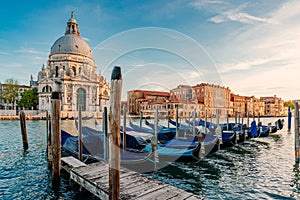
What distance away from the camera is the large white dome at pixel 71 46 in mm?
36500

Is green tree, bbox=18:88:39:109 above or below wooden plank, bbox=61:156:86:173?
above

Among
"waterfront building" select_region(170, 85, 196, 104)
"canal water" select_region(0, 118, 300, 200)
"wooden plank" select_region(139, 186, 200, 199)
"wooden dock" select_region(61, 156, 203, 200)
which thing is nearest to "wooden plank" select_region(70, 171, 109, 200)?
"wooden dock" select_region(61, 156, 203, 200)

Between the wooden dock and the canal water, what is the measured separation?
0.39 metres

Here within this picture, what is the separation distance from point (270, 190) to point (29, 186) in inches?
167

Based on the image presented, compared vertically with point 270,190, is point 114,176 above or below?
above

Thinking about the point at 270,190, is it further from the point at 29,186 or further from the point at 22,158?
the point at 22,158

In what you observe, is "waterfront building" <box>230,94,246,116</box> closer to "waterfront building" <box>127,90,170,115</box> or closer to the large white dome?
Result: "waterfront building" <box>127,90,170,115</box>

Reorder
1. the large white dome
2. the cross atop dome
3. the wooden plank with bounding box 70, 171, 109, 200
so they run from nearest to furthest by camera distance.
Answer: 1. the wooden plank with bounding box 70, 171, 109, 200
2. the large white dome
3. the cross atop dome

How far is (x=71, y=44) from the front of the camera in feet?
121

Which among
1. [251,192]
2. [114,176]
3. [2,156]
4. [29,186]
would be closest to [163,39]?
[114,176]

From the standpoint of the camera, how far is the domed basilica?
32094 millimetres

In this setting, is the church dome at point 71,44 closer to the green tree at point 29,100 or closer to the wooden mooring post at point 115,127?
the green tree at point 29,100

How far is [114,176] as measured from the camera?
218cm

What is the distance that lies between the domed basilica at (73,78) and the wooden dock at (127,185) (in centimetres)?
2767
